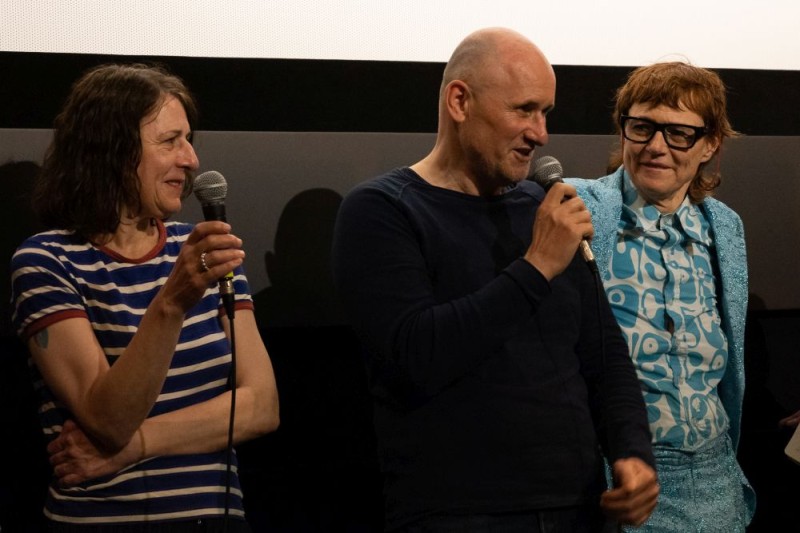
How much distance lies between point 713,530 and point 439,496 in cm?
75

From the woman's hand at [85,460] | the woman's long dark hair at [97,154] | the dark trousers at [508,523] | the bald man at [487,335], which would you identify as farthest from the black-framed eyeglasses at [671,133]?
the woman's hand at [85,460]

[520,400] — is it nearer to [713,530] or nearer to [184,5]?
[713,530]

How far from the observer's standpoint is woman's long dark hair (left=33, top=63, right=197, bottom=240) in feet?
5.75

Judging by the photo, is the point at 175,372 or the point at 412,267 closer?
the point at 412,267

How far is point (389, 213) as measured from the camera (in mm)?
1591

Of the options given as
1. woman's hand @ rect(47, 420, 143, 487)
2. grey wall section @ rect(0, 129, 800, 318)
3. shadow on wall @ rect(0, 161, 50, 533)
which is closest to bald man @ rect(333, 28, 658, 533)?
woman's hand @ rect(47, 420, 143, 487)

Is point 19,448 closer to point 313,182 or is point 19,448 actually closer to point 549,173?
point 313,182

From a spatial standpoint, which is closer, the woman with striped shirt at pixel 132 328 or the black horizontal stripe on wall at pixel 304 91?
the woman with striped shirt at pixel 132 328

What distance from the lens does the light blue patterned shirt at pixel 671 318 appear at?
196 cm

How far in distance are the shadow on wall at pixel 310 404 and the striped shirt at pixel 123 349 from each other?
0.56m

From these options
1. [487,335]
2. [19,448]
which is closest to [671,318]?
[487,335]

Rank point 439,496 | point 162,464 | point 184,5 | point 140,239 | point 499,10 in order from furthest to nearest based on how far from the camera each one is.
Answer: point 499,10
point 184,5
point 140,239
point 162,464
point 439,496

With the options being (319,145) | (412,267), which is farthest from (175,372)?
(319,145)

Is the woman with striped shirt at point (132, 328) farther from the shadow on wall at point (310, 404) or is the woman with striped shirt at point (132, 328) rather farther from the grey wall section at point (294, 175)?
the shadow on wall at point (310, 404)
